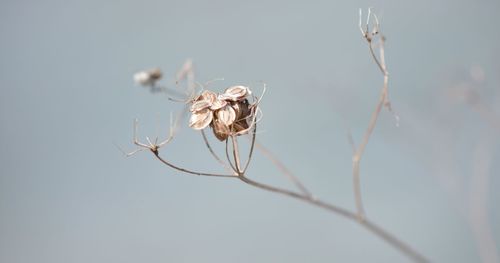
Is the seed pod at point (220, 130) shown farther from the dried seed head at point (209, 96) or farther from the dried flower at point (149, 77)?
the dried flower at point (149, 77)

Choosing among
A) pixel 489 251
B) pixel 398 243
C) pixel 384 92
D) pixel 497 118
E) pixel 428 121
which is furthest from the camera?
pixel 428 121

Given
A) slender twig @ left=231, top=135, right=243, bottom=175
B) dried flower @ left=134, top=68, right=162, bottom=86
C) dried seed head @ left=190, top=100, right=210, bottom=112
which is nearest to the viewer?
slender twig @ left=231, top=135, right=243, bottom=175

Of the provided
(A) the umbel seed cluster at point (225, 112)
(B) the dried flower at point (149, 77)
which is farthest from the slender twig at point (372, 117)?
(B) the dried flower at point (149, 77)

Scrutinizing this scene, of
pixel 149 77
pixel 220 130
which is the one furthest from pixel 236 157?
pixel 149 77

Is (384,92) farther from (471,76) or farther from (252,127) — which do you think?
(471,76)

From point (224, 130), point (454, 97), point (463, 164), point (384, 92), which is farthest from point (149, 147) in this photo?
point (463, 164)

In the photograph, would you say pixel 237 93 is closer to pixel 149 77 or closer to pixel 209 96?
pixel 209 96

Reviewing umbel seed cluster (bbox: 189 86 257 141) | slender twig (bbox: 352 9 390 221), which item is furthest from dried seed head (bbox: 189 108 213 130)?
slender twig (bbox: 352 9 390 221)

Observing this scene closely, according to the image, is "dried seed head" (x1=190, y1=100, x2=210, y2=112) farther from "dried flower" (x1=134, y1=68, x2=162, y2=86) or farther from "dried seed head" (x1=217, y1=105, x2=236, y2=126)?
"dried flower" (x1=134, y1=68, x2=162, y2=86)
